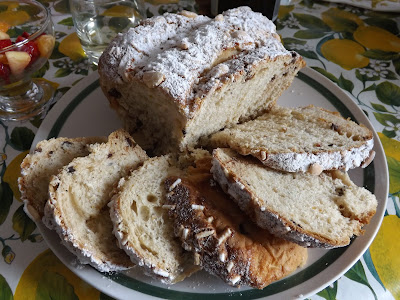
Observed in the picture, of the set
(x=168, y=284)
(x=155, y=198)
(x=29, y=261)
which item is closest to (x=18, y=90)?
(x=29, y=261)

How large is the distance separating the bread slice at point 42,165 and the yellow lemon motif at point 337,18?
2.44 m

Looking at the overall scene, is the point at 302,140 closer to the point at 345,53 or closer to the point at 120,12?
the point at 345,53

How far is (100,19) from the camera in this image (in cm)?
302

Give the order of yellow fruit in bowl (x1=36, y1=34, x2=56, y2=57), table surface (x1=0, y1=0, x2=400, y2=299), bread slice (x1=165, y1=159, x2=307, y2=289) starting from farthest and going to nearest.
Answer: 1. yellow fruit in bowl (x1=36, y1=34, x2=56, y2=57)
2. table surface (x1=0, y1=0, x2=400, y2=299)
3. bread slice (x1=165, y1=159, x2=307, y2=289)

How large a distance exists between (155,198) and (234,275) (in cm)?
51

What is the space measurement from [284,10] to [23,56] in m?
2.37

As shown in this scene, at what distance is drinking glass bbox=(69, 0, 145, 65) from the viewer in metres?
2.90

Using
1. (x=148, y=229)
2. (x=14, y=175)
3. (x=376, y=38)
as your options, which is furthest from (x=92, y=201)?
(x=376, y=38)

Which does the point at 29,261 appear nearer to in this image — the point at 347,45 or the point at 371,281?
the point at 371,281

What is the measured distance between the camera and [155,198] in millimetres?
1792

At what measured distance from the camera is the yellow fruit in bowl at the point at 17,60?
2262mm

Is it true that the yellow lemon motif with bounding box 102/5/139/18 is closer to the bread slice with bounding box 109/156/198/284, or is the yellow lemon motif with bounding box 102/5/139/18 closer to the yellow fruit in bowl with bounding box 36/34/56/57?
the yellow fruit in bowl with bounding box 36/34/56/57

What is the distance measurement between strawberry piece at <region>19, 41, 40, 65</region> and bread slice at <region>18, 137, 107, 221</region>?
27.6 inches

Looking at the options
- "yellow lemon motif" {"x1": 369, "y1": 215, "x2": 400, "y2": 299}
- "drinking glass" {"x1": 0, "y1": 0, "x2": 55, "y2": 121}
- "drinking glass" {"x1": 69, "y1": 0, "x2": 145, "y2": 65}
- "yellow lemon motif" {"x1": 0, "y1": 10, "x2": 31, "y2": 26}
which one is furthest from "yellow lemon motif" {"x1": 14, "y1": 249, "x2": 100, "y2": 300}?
"yellow lemon motif" {"x1": 0, "y1": 10, "x2": 31, "y2": 26}
